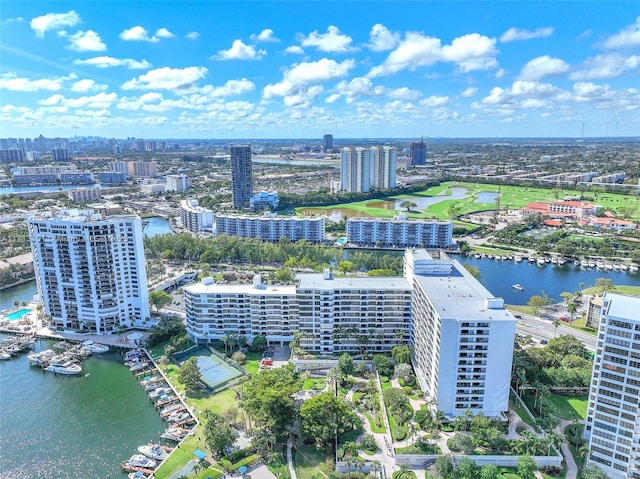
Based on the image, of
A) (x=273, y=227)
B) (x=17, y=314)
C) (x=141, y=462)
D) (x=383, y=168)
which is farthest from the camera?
(x=383, y=168)

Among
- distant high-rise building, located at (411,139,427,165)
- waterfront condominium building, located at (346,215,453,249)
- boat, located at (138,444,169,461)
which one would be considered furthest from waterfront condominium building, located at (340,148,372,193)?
boat, located at (138,444,169,461)

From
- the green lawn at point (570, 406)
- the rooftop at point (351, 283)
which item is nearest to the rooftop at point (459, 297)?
the rooftop at point (351, 283)

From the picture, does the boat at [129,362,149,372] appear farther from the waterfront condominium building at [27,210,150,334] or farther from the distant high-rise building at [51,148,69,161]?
the distant high-rise building at [51,148,69,161]

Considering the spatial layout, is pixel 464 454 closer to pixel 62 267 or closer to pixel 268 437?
pixel 268 437

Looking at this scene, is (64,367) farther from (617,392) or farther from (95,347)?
(617,392)

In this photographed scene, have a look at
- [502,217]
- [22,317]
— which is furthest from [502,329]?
[502,217]

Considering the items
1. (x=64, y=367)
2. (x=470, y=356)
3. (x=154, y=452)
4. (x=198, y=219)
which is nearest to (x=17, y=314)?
(x=64, y=367)
